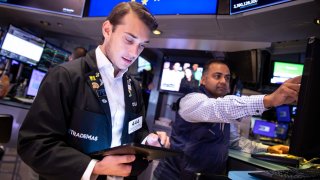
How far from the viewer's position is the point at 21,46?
4531 millimetres

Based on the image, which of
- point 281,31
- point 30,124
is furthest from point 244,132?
point 30,124

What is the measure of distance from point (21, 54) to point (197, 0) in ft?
10.2

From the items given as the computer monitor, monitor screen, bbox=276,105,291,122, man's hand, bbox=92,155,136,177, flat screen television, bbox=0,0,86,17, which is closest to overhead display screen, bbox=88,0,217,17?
flat screen television, bbox=0,0,86,17

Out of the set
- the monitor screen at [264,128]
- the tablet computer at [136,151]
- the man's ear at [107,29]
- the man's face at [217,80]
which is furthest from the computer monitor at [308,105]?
the monitor screen at [264,128]

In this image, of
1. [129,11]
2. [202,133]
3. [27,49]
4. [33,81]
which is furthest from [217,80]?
[27,49]

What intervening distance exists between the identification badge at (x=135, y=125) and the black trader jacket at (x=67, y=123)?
0.02 m

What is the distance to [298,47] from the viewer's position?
409 cm

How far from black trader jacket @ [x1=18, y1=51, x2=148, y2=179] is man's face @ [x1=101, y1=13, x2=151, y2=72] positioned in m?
0.09

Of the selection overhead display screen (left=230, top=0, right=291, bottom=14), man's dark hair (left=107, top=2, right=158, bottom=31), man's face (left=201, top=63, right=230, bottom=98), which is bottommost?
man's face (left=201, top=63, right=230, bottom=98)

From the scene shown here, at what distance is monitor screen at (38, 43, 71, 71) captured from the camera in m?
5.27

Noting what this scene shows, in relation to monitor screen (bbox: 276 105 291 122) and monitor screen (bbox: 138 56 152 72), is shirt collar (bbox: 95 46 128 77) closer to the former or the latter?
monitor screen (bbox: 276 105 291 122)

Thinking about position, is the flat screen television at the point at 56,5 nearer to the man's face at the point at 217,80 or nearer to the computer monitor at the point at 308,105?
the man's face at the point at 217,80

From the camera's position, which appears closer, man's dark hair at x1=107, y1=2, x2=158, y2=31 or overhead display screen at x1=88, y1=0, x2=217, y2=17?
man's dark hair at x1=107, y1=2, x2=158, y2=31

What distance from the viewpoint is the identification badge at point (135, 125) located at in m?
1.26
